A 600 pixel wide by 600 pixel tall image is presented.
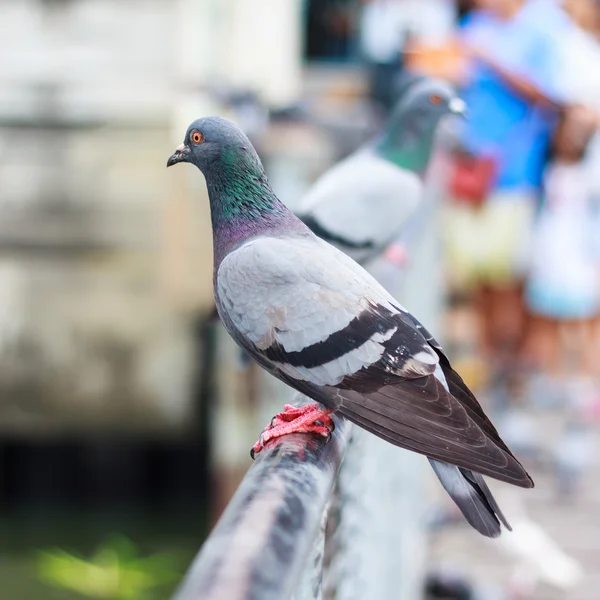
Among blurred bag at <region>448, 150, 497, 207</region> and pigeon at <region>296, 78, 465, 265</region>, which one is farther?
blurred bag at <region>448, 150, 497, 207</region>

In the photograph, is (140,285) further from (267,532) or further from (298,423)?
(267,532)

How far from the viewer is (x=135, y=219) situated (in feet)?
30.1

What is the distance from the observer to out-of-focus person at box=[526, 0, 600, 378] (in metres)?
6.12

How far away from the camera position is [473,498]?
2078 mm

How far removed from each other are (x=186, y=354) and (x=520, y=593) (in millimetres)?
4810

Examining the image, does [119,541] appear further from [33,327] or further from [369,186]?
[369,186]

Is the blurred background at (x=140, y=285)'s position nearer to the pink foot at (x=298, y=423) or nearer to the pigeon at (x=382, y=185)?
the pigeon at (x=382, y=185)

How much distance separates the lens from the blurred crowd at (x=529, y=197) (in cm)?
616

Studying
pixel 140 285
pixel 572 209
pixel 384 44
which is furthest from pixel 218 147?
pixel 384 44

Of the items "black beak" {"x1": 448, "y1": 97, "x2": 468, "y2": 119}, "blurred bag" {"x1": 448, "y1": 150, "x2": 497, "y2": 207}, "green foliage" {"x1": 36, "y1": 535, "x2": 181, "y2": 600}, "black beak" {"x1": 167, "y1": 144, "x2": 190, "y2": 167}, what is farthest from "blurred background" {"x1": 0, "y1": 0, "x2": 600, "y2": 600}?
"black beak" {"x1": 167, "y1": 144, "x2": 190, "y2": 167}

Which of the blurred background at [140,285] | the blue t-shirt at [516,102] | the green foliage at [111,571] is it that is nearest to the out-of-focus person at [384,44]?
the blurred background at [140,285]

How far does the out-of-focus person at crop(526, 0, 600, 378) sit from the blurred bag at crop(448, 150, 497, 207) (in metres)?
0.32

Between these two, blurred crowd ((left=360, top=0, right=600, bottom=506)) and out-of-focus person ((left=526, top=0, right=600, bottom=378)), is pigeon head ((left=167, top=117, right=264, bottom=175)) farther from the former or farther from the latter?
out-of-focus person ((left=526, top=0, right=600, bottom=378))

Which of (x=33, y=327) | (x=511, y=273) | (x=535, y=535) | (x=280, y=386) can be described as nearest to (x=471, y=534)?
(x=535, y=535)
